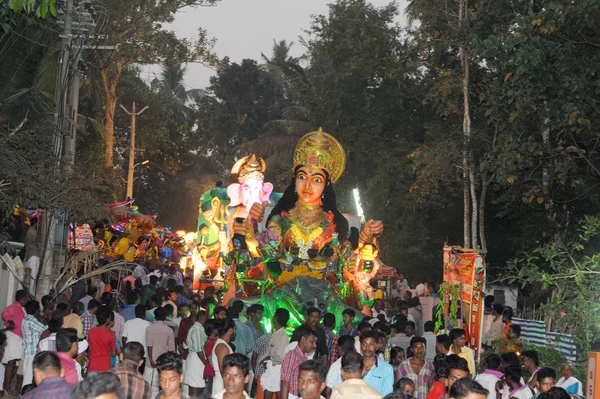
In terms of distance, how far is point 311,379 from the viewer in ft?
25.2

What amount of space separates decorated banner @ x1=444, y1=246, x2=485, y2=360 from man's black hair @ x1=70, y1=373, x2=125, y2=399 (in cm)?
1014

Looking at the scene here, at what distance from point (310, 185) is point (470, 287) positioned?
6.53 m

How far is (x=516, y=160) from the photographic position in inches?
668

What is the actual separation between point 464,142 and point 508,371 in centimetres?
1705


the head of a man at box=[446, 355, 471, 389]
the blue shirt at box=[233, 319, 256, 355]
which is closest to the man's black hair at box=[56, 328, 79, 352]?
the head of a man at box=[446, 355, 471, 389]

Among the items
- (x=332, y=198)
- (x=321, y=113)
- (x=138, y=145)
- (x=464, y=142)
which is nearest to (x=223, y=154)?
(x=138, y=145)

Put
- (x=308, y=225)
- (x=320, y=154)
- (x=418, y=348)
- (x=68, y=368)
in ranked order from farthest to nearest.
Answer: (x=320, y=154), (x=308, y=225), (x=418, y=348), (x=68, y=368)

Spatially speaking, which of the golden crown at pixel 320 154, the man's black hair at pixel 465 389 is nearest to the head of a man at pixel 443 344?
the man's black hair at pixel 465 389

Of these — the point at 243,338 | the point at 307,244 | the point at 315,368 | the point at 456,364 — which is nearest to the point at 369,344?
the point at 456,364

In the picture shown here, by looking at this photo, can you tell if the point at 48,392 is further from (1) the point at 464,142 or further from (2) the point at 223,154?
(2) the point at 223,154

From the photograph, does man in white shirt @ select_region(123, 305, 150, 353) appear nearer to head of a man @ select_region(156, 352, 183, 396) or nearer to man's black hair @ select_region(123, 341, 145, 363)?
man's black hair @ select_region(123, 341, 145, 363)

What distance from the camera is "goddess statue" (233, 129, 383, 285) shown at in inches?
810

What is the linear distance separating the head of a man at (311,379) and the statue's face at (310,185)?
13934 millimetres

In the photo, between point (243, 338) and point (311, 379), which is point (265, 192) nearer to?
point (243, 338)
